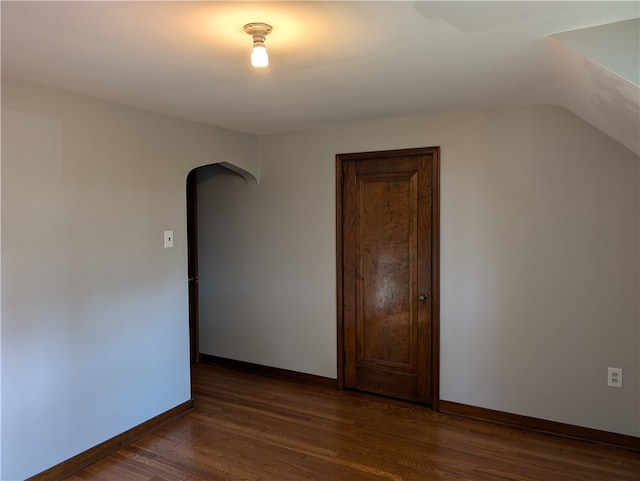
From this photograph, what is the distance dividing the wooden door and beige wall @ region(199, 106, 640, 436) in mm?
98

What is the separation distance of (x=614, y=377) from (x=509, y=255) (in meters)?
1.01

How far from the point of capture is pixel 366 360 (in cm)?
396

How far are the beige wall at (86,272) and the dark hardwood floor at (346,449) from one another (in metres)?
0.34

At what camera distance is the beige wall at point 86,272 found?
8.21 feet

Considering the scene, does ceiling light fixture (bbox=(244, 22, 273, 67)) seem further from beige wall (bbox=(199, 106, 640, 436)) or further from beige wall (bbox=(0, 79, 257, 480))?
beige wall (bbox=(199, 106, 640, 436))

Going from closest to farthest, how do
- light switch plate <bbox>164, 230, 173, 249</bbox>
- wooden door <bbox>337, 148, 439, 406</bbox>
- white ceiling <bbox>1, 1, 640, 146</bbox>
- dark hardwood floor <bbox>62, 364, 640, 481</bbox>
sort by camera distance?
white ceiling <bbox>1, 1, 640, 146</bbox>
dark hardwood floor <bbox>62, 364, 640, 481</bbox>
light switch plate <bbox>164, 230, 173, 249</bbox>
wooden door <bbox>337, 148, 439, 406</bbox>

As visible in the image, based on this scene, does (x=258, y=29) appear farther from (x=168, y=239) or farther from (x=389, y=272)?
(x=389, y=272)

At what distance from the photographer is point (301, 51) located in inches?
82.7

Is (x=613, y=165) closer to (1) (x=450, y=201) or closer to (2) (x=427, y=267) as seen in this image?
(1) (x=450, y=201)

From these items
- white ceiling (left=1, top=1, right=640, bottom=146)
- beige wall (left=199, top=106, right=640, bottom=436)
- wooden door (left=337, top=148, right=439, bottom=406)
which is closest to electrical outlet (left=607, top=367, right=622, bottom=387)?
beige wall (left=199, top=106, right=640, bottom=436)

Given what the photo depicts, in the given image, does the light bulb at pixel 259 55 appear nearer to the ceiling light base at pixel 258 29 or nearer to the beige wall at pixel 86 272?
the ceiling light base at pixel 258 29

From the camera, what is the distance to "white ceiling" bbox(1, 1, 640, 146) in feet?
5.55

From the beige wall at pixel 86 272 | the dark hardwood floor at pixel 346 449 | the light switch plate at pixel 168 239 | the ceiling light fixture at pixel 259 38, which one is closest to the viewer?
the ceiling light fixture at pixel 259 38

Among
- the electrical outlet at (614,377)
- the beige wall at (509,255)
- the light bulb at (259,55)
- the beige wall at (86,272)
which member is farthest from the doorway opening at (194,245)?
the electrical outlet at (614,377)
